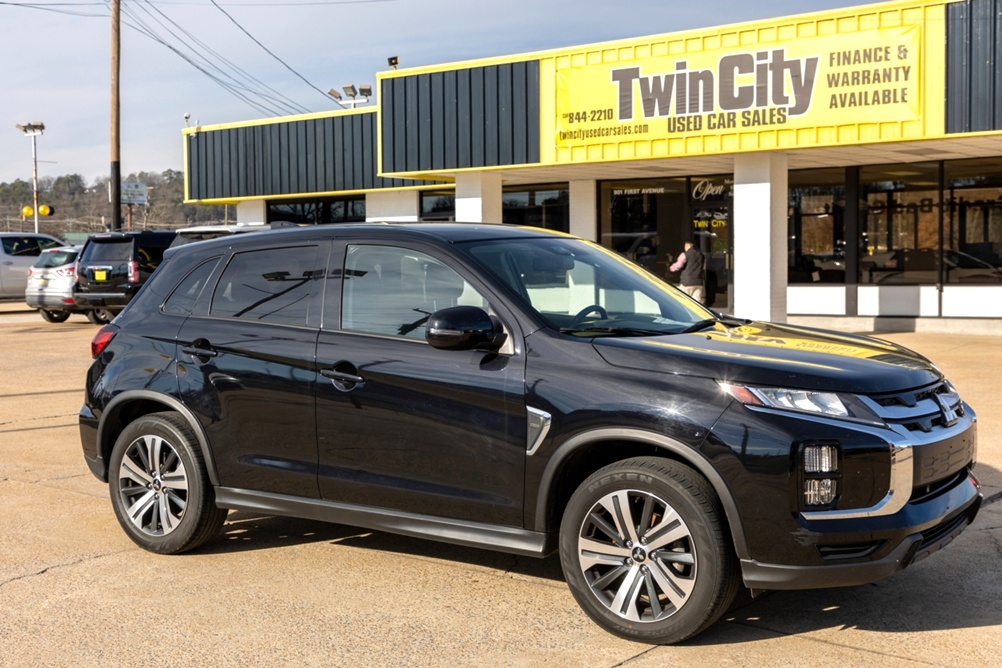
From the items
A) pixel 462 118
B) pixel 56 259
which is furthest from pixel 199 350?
pixel 56 259

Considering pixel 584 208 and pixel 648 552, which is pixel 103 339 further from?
pixel 584 208

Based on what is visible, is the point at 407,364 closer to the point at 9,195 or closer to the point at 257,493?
the point at 257,493

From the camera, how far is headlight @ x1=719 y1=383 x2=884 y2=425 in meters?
4.47

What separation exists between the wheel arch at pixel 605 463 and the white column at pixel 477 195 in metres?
16.7

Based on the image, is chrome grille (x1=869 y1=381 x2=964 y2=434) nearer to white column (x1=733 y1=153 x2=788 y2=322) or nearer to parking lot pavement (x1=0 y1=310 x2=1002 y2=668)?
parking lot pavement (x1=0 y1=310 x2=1002 y2=668)

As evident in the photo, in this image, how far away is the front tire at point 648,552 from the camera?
179 inches

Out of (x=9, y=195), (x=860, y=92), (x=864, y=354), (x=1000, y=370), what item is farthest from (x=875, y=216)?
(x=9, y=195)

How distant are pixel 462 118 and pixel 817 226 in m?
6.85

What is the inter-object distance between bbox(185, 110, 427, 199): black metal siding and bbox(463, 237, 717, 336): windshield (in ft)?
67.7

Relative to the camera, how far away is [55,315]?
24828 mm

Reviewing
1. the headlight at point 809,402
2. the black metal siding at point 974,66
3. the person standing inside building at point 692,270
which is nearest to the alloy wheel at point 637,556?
the headlight at point 809,402

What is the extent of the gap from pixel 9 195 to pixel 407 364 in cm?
12623

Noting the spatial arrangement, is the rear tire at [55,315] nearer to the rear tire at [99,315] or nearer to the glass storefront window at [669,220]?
the rear tire at [99,315]

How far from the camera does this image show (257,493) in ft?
19.3
